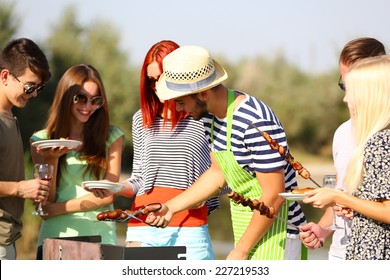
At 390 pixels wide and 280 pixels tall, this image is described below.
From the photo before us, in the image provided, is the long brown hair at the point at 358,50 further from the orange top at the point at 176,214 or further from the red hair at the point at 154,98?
the orange top at the point at 176,214

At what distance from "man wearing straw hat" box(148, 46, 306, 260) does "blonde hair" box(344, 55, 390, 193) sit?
485 mm

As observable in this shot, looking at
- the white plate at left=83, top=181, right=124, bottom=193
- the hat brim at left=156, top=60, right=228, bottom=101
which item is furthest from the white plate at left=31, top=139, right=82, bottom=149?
the hat brim at left=156, top=60, right=228, bottom=101

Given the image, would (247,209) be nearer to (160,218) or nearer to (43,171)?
(160,218)

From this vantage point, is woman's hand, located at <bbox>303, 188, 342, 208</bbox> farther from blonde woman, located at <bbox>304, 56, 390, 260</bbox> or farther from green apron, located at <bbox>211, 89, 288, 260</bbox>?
green apron, located at <bbox>211, 89, 288, 260</bbox>

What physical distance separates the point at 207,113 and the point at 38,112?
16.8 meters

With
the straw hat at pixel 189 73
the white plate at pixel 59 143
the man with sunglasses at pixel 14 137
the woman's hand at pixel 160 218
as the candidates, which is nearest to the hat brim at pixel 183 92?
the straw hat at pixel 189 73

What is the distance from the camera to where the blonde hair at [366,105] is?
4172mm

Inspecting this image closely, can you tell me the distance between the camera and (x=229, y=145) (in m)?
4.73

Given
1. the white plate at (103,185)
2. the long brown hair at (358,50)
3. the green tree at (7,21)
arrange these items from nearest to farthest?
the long brown hair at (358,50) → the white plate at (103,185) → the green tree at (7,21)

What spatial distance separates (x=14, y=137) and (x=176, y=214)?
107 cm

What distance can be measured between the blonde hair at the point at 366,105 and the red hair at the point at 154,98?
1.56 metres

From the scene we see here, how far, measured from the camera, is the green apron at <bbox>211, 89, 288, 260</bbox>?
15.5 ft

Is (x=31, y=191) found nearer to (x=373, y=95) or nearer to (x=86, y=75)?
(x=86, y=75)
